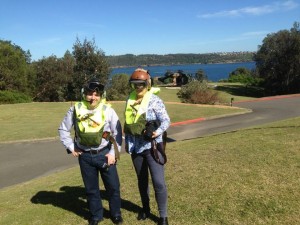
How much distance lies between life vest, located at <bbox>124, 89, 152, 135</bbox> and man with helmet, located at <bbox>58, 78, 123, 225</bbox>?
8.8 inches

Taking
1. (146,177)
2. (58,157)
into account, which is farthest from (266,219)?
(58,157)

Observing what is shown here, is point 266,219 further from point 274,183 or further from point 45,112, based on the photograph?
point 45,112

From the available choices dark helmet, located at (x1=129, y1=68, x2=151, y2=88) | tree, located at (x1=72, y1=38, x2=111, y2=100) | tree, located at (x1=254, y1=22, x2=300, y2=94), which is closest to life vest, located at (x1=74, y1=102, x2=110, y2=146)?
dark helmet, located at (x1=129, y1=68, x2=151, y2=88)

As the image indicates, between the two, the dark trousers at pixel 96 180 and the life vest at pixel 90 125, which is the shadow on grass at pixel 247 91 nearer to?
the dark trousers at pixel 96 180

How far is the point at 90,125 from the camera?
4469 millimetres

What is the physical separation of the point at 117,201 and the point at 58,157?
25.0ft

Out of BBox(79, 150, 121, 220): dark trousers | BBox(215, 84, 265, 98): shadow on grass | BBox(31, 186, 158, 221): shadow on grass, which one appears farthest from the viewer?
BBox(215, 84, 265, 98): shadow on grass

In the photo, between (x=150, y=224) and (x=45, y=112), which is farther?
(x=45, y=112)

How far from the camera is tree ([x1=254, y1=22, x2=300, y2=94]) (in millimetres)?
43750

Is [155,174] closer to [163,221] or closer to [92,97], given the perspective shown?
[163,221]

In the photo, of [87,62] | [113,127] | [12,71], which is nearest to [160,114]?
[113,127]

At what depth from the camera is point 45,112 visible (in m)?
22.1

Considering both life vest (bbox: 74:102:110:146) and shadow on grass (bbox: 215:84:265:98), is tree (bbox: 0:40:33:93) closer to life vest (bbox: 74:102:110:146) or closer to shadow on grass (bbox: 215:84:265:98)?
shadow on grass (bbox: 215:84:265:98)

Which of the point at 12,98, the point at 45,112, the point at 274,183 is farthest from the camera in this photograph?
the point at 12,98
